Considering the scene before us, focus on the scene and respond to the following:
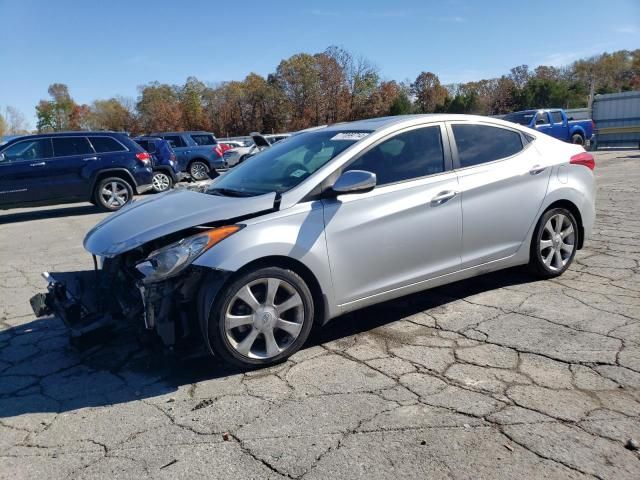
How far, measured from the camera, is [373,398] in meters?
3.25

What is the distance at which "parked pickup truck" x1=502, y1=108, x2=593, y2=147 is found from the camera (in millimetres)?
22344

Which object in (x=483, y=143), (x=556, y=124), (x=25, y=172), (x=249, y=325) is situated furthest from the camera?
(x=556, y=124)

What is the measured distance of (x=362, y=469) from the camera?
2572 mm

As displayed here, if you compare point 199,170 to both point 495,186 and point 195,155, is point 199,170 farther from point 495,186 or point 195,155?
point 495,186

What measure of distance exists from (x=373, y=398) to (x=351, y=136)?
2092 millimetres

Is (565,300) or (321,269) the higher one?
(321,269)

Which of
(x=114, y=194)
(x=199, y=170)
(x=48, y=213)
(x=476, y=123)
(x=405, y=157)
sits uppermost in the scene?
(x=476, y=123)

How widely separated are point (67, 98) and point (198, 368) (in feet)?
348

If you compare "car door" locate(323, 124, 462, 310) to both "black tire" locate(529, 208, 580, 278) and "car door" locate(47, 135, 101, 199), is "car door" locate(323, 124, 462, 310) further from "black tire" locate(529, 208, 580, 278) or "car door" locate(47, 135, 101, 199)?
"car door" locate(47, 135, 101, 199)

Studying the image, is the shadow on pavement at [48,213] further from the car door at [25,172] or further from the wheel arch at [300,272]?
the wheel arch at [300,272]

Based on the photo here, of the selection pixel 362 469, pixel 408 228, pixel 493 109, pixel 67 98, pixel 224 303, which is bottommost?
pixel 362 469

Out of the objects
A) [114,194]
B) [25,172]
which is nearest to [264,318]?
[114,194]

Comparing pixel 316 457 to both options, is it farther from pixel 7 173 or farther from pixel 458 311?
pixel 7 173

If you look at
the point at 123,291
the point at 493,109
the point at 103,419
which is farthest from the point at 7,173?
the point at 493,109
